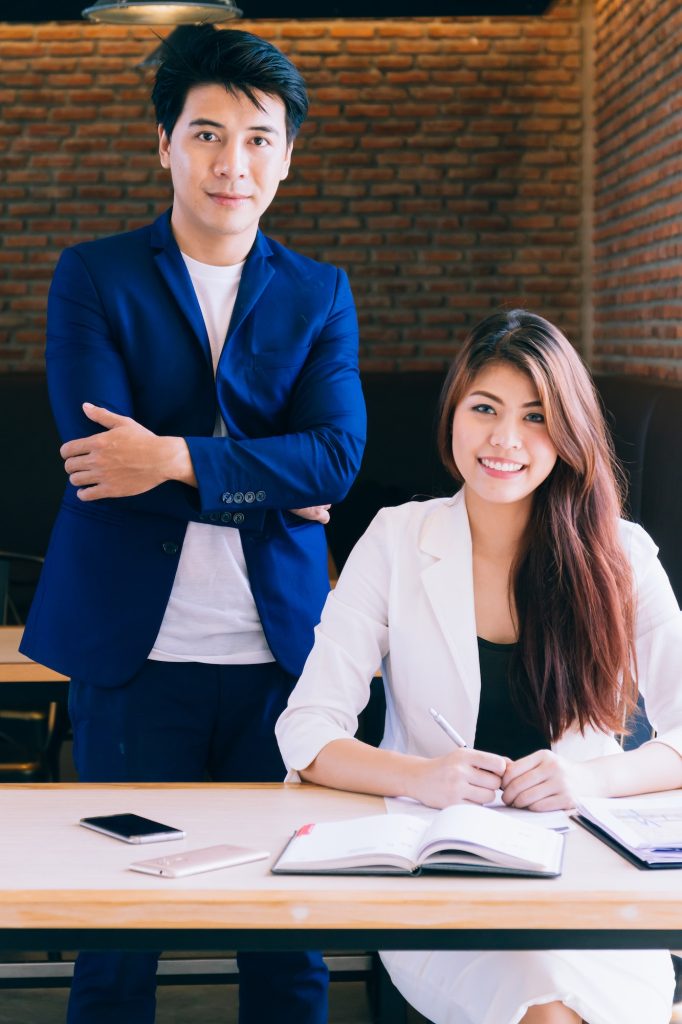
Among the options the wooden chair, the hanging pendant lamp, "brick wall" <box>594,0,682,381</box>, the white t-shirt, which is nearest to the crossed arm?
the white t-shirt

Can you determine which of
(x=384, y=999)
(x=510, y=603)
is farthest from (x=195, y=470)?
(x=384, y=999)

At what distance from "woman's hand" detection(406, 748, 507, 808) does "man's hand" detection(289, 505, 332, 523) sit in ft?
1.98

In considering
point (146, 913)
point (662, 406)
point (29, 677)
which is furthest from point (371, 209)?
point (146, 913)

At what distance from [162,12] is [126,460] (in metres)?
2.47

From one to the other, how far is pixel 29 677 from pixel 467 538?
1330 millimetres

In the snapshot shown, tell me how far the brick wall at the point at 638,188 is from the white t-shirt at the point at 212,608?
2863mm

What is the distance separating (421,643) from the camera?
1.97 m

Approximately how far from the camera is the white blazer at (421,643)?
6.31 feet

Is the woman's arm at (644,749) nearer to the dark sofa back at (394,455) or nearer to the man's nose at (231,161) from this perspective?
the man's nose at (231,161)

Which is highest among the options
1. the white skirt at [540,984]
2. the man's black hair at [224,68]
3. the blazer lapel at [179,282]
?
the man's black hair at [224,68]

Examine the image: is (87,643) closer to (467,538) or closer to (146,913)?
(467,538)

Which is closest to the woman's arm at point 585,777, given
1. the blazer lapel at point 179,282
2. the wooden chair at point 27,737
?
the blazer lapel at point 179,282

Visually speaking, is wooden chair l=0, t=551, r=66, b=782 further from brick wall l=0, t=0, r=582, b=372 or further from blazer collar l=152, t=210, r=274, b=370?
brick wall l=0, t=0, r=582, b=372

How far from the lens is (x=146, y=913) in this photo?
49.4 inches
